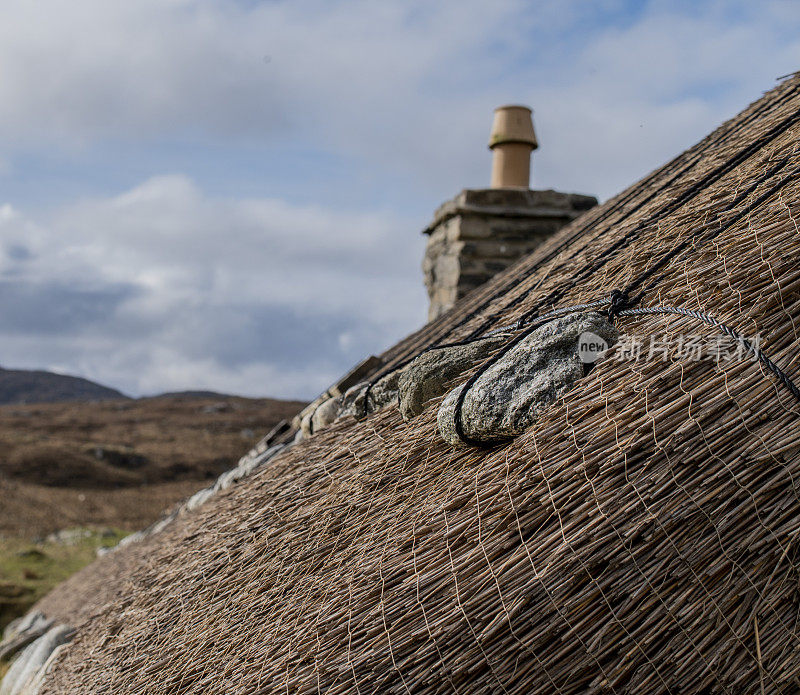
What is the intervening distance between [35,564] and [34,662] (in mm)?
8299

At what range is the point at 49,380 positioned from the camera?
54.5 m

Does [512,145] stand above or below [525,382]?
above

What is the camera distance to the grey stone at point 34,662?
492 centimetres

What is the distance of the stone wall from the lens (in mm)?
8047

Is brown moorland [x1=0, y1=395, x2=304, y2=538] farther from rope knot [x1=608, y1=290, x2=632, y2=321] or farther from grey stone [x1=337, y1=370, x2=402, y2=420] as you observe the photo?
rope knot [x1=608, y1=290, x2=632, y2=321]

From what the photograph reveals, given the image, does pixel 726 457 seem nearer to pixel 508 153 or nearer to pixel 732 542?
pixel 732 542

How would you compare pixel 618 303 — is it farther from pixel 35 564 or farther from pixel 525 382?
pixel 35 564

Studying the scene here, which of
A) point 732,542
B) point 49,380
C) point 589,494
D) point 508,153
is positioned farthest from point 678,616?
point 49,380

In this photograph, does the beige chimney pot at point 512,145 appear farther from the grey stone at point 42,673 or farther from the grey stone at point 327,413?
the grey stone at point 42,673

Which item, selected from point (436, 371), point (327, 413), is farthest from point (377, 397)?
point (327, 413)

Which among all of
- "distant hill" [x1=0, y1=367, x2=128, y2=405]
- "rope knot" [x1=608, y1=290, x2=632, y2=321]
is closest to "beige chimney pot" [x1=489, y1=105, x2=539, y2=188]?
"rope knot" [x1=608, y1=290, x2=632, y2=321]

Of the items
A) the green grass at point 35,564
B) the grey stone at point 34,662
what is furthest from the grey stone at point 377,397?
the green grass at point 35,564

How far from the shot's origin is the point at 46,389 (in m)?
52.5

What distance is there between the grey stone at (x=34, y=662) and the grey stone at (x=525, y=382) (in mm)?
A: 3640
